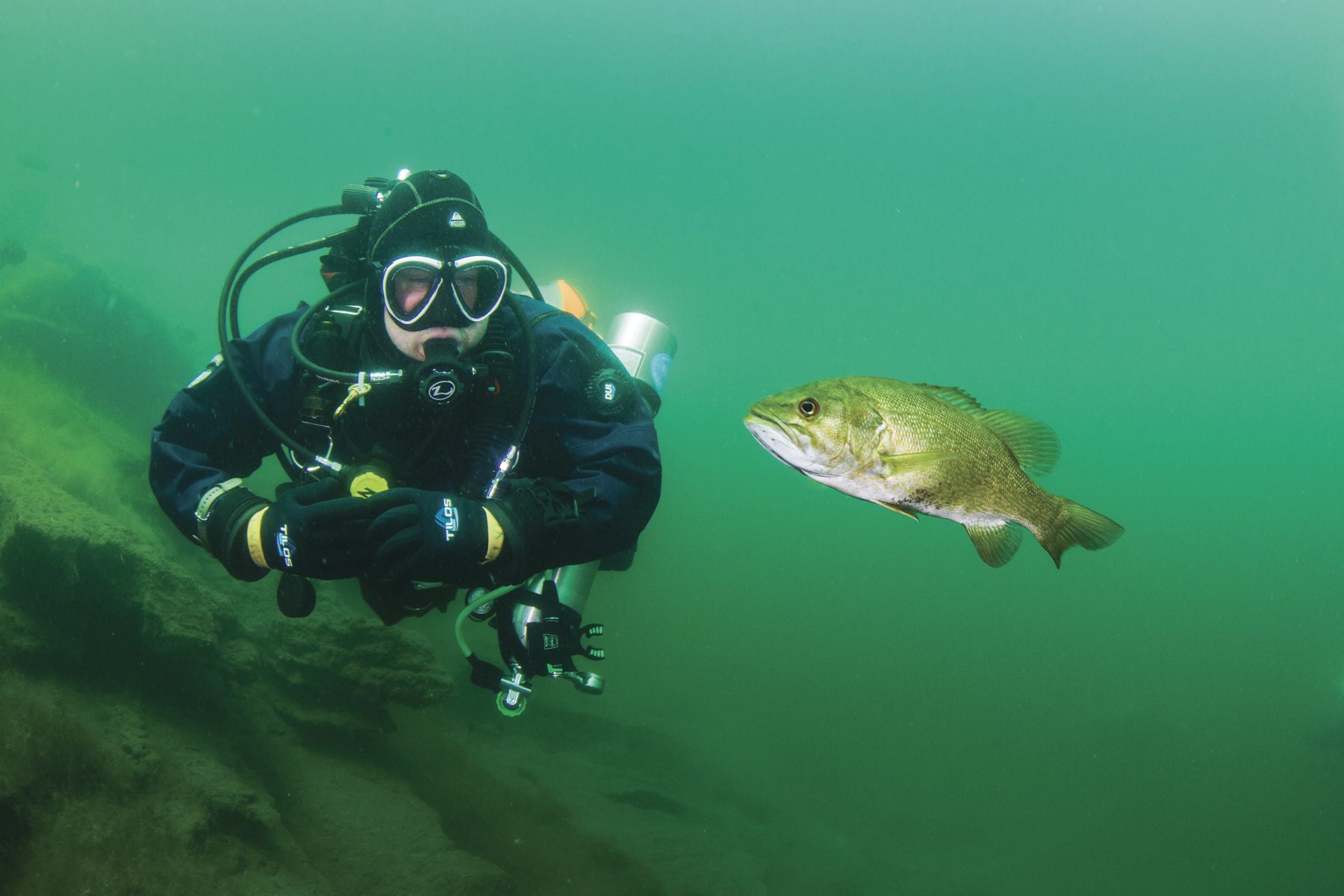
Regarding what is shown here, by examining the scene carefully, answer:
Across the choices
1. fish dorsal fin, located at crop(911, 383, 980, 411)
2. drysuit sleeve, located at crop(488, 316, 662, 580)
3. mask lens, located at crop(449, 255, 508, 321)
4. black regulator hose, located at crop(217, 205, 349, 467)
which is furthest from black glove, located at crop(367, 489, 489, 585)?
fish dorsal fin, located at crop(911, 383, 980, 411)

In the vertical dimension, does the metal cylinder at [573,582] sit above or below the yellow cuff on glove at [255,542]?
below

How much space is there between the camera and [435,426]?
2715 millimetres

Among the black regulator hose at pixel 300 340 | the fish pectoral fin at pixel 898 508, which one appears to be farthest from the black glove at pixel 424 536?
the fish pectoral fin at pixel 898 508

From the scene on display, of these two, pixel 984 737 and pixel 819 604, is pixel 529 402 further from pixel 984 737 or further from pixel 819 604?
pixel 819 604

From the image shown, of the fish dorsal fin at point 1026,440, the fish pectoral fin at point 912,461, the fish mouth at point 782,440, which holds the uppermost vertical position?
the fish dorsal fin at point 1026,440

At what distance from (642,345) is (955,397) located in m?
3.62

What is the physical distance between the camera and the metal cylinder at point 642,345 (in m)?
5.17

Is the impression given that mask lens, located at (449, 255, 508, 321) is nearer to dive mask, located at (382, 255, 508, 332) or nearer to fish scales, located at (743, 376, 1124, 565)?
dive mask, located at (382, 255, 508, 332)

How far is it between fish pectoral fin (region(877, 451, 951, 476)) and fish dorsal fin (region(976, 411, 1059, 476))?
1.47ft

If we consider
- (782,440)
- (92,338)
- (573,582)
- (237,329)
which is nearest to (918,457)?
(782,440)

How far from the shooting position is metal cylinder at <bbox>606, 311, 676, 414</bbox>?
5.17 m

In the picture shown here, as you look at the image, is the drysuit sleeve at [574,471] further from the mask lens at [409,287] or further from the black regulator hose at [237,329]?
the black regulator hose at [237,329]

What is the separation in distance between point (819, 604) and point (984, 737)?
26193 millimetres

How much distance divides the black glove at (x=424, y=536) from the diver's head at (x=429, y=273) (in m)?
1.01
